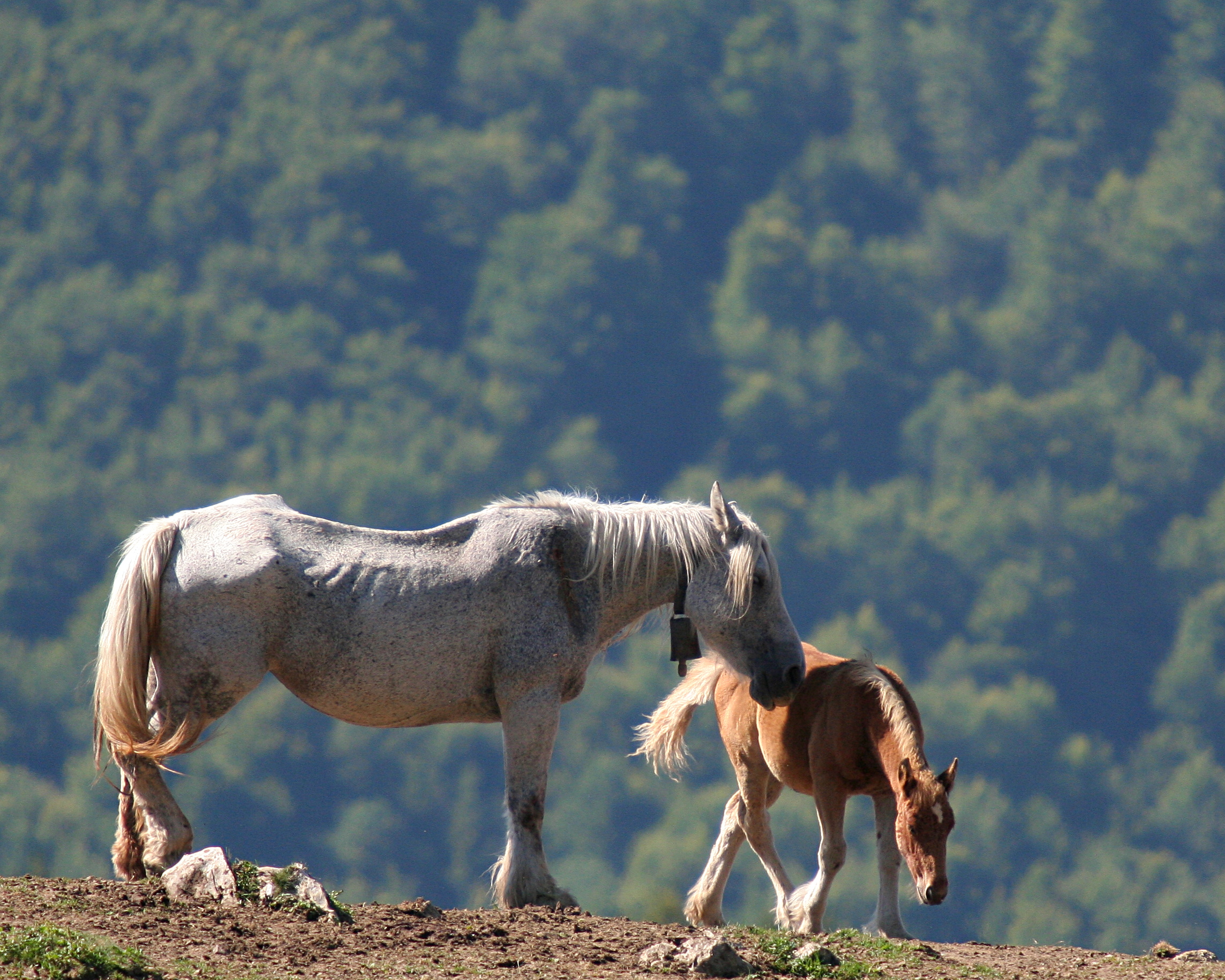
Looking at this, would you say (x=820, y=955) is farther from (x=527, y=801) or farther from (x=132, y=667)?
(x=132, y=667)

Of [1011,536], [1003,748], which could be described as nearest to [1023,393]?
[1011,536]

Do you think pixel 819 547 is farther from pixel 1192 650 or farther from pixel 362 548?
pixel 362 548

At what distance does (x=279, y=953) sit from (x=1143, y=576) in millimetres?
101641

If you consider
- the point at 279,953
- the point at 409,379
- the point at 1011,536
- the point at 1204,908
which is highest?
the point at 409,379

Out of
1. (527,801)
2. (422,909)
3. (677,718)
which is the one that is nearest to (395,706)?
(527,801)

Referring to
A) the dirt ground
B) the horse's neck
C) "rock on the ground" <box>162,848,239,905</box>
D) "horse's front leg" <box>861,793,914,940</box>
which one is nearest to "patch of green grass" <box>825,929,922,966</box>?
the dirt ground

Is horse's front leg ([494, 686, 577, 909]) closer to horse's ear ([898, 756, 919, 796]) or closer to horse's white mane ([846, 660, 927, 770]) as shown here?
horse's ear ([898, 756, 919, 796])

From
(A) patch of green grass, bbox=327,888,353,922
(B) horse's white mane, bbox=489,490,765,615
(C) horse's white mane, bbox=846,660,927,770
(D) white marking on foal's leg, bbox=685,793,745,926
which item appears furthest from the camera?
(D) white marking on foal's leg, bbox=685,793,745,926

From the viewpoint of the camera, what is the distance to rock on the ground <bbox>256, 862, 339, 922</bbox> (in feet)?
22.8

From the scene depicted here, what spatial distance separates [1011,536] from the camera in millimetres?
104062

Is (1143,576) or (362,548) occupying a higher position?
(1143,576)

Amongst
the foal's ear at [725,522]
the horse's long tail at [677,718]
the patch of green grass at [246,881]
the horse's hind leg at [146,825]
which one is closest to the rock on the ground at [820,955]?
the foal's ear at [725,522]

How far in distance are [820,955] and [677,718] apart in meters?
3.42

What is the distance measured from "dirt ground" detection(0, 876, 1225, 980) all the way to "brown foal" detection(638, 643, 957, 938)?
862 mm
